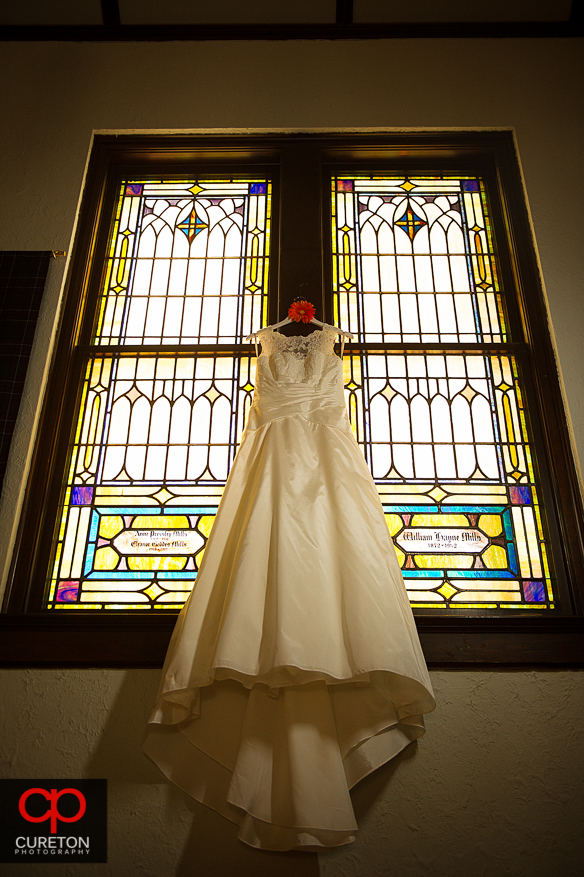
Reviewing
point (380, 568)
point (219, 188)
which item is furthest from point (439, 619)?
point (219, 188)

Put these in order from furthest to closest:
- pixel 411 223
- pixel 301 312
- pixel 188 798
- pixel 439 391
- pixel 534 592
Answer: pixel 411 223
pixel 439 391
pixel 301 312
pixel 534 592
pixel 188 798

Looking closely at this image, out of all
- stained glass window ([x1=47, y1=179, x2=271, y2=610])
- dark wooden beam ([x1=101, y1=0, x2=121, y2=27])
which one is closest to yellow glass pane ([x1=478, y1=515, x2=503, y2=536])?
stained glass window ([x1=47, y1=179, x2=271, y2=610])

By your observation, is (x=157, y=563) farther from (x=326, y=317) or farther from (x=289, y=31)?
(x=289, y=31)

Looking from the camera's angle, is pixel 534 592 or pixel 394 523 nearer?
pixel 534 592

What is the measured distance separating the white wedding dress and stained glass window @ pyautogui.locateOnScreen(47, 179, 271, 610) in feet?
1.46

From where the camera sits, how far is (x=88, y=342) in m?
2.88

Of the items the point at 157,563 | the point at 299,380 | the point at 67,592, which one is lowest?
the point at 67,592

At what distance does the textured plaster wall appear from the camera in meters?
1.91

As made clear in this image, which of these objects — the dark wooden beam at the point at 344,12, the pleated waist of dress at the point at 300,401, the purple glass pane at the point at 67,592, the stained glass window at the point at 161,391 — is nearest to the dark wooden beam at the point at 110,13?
the stained glass window at the point at 161,391

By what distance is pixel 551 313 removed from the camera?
2.76m

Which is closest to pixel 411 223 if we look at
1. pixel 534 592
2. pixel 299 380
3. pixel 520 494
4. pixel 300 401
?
pixel 299 380

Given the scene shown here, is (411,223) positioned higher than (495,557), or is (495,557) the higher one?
(411,223)

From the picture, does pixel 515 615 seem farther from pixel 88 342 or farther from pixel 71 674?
pixel 88 342

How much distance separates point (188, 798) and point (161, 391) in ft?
5.10
